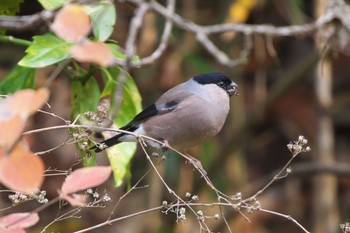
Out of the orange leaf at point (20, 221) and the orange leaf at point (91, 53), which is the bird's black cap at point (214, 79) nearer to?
the orange leaf at point (20, 221)

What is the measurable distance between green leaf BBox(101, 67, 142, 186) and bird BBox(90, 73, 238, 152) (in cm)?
7

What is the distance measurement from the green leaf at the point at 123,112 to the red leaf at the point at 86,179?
0.74 metres

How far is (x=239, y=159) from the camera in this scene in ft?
13.9

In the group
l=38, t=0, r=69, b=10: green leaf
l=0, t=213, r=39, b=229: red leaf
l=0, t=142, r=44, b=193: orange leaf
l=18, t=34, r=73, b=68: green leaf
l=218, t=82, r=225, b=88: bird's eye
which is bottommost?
l=0, t=213, r=39, b=229: red leaf

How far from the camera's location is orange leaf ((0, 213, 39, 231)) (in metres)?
1.23

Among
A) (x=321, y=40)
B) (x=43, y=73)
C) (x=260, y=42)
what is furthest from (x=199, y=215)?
(x=260, y=42)

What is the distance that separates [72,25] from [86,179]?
262 mm

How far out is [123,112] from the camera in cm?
208

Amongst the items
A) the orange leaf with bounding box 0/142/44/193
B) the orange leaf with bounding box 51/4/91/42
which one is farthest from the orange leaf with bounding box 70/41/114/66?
the orange leaf with bounding box 0/142/44/193

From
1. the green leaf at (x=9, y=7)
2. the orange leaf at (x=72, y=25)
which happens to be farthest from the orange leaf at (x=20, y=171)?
the green leaf at (x=9, y=7)

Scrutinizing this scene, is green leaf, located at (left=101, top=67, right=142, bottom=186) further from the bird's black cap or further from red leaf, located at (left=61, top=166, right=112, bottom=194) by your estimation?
red leaf, located at (left=61, top=166, right=112, bottom=194)

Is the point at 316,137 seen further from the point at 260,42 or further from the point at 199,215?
the point at 199,215

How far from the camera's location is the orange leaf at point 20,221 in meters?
1.23

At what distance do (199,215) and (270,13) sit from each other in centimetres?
304
